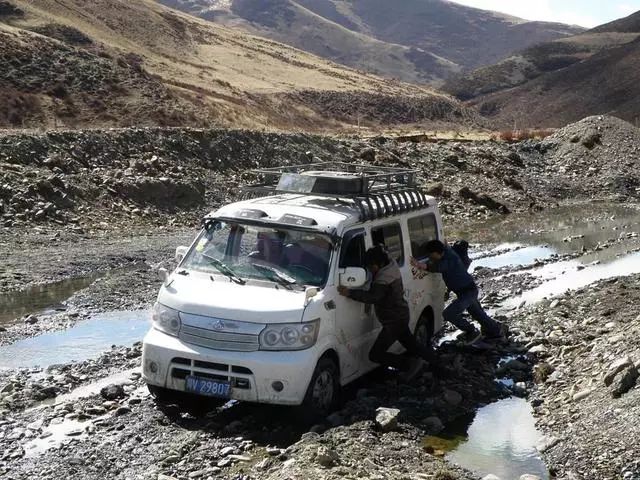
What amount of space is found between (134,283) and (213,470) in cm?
1012

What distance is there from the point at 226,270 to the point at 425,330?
354 centimetres

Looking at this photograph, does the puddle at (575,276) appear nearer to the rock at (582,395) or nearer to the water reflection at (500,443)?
the water reflection at (500,443)

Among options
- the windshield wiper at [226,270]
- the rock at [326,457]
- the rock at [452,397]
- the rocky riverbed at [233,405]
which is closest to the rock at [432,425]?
the rocky riverbed at [233,405]

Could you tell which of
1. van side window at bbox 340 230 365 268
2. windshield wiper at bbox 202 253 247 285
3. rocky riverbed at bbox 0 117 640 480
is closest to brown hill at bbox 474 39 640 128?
rocky riverbed at bbox 0 117 640 480

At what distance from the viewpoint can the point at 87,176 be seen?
2608 centimetres

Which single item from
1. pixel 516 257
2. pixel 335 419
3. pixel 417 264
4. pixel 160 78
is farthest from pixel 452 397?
pixel 160 78

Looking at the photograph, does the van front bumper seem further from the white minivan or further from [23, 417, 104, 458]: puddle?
[23, 417, 104, 458]: puddle

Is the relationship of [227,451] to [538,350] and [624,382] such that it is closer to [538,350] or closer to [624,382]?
[624,382]

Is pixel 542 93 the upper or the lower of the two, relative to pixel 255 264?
lower

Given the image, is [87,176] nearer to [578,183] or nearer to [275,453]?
[275,453]

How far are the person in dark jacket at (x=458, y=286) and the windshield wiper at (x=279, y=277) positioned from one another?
2420 millimetres

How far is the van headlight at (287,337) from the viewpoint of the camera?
26.0 feet

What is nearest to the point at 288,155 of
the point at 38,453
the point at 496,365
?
the point at 496,365

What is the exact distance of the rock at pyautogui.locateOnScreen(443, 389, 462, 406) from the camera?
30.4 feet
